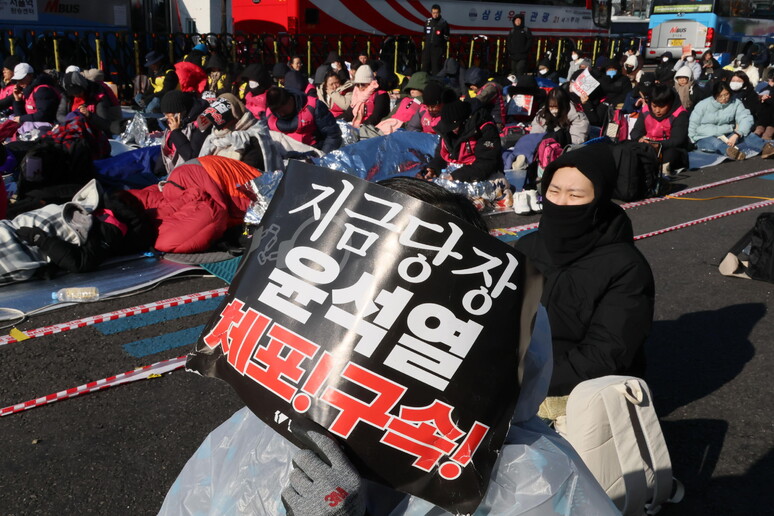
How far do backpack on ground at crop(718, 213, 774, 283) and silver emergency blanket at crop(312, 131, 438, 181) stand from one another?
3.54 meters

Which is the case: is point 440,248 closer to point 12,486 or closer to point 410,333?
point 410,333

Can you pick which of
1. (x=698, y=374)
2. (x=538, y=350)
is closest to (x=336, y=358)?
(x=538, y=350)

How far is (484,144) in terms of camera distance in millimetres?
7969

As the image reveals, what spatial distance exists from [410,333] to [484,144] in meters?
6.99

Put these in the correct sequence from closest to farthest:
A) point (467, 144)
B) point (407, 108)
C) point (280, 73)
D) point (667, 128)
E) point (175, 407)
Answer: point (175, 407) < point (467, 144) < point (667, 128) < point (407, 108) < point (280, 73)

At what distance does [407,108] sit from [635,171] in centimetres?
365

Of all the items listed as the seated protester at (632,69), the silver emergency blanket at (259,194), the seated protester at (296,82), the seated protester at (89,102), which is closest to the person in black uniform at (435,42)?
the seated protester at (632,69)

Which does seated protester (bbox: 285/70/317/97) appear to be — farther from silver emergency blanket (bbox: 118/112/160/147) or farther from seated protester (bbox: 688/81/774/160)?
seated protester (bbox: 688/81/774/160)

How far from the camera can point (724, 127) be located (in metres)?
11.0

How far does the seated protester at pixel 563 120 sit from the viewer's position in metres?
8.84

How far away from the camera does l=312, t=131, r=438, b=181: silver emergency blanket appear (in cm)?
816

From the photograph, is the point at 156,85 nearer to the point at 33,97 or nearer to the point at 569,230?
the point at 33,97

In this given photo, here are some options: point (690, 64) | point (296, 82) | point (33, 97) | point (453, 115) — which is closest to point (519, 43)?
point (690, 64)

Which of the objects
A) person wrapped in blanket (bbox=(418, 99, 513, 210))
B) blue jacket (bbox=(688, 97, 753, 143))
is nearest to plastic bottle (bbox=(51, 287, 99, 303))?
person wrapped in blanket (bbox=(418, 99, 513, 210))
